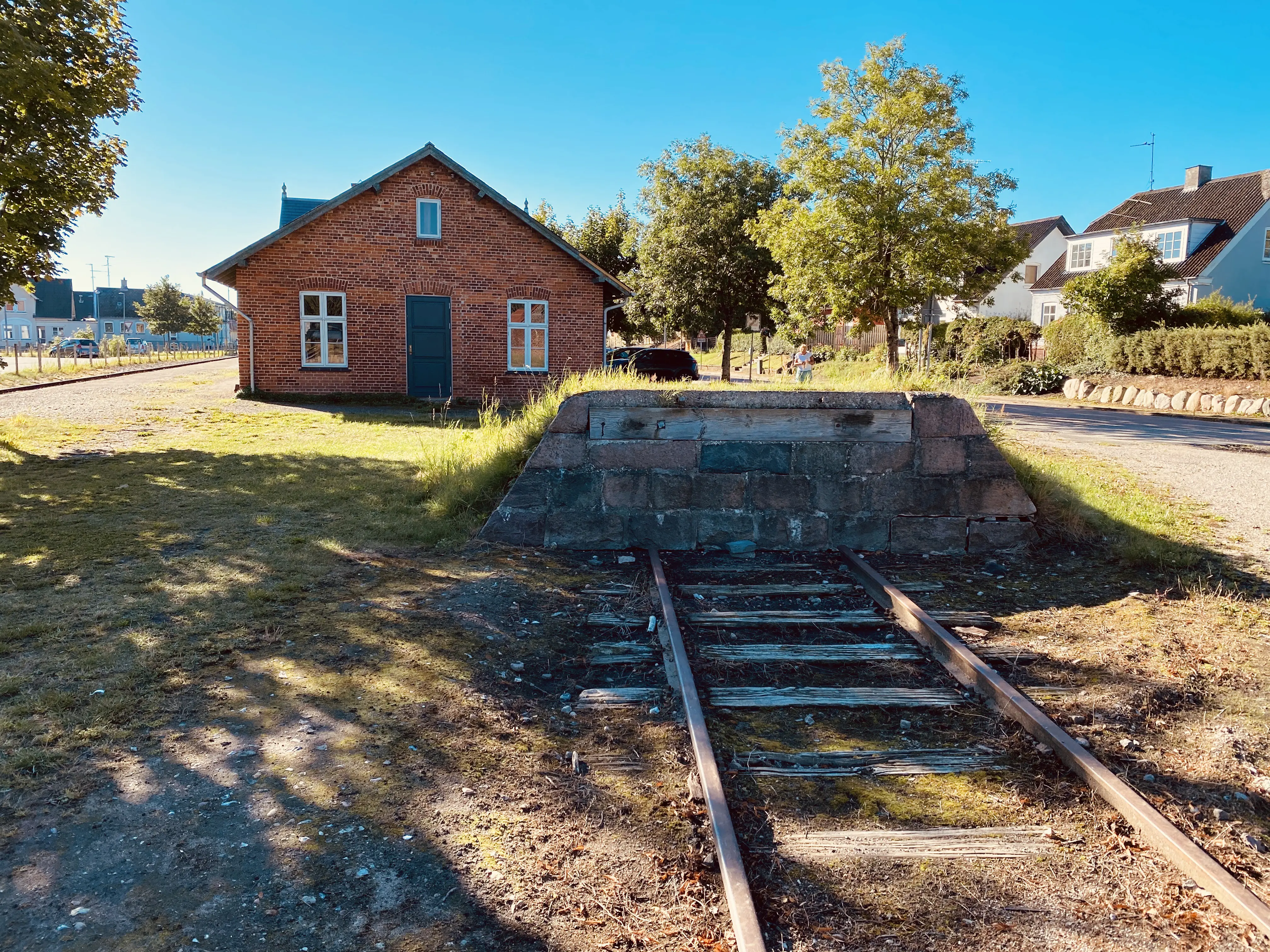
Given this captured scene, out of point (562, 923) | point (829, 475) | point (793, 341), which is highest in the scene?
point (793, 341)

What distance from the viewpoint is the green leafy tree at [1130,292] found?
1164 inches

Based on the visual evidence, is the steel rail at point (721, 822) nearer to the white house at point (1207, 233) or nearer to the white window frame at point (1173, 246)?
the white house at point (1207, 233)

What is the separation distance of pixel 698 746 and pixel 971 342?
35.7 metres

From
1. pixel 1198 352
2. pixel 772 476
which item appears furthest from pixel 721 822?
pixel 1198 352

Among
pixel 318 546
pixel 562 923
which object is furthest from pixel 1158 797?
pixel 318 546

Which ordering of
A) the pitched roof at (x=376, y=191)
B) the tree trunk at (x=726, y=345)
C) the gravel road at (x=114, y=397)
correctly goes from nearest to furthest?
1. the gravel road at (x=114, y=397)
2. the pitched roof at (x=376, y=191)
3. the tree trunk at (x=726, y=345)

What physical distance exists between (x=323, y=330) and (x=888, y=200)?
14.7 metres

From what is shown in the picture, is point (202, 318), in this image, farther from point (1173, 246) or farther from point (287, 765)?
point (287, 765)

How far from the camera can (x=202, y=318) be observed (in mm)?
79375

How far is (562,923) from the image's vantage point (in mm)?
2703

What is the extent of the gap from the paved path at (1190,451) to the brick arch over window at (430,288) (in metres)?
14.0

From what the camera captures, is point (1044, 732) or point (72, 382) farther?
point (72, 382)

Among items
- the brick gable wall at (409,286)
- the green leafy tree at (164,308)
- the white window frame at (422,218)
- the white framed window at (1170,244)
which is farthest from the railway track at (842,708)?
the green leafy tree at (164,308)

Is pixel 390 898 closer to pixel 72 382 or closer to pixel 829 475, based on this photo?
pixel 829 475
